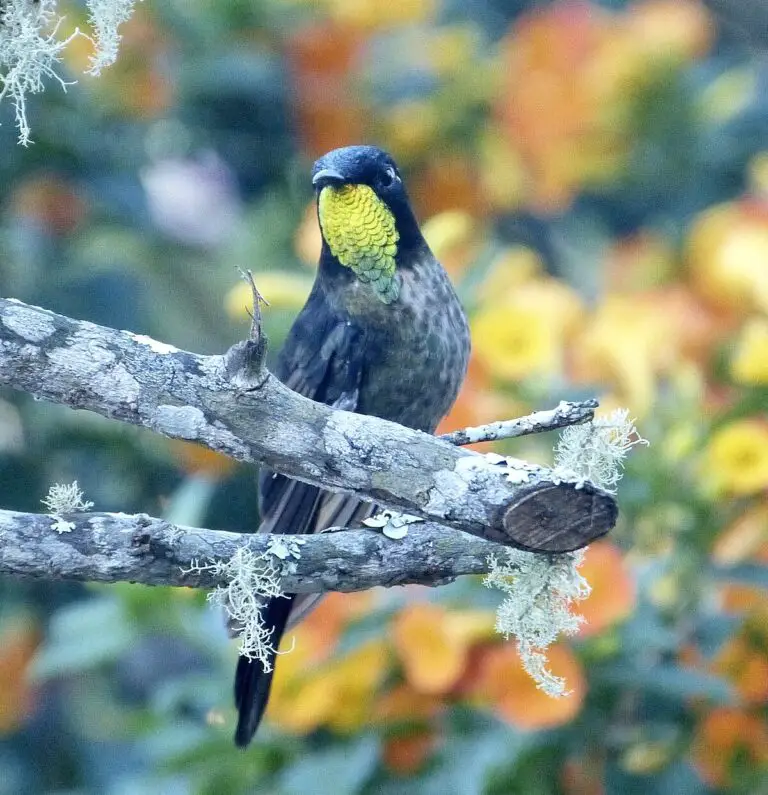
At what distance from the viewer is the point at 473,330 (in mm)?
2484

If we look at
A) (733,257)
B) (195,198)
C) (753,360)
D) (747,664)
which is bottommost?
(747,664)

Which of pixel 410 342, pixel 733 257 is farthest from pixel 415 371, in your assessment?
pixel 733 257

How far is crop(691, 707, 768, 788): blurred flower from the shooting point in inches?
89.7

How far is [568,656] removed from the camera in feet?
7.03

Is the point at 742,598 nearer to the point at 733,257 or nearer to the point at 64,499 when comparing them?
the point at 733,257

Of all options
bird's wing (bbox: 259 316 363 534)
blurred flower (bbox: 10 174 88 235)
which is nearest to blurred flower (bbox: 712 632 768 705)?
bird's wing (bbox: 259 316 363 534)

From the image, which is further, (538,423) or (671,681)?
(671,681)

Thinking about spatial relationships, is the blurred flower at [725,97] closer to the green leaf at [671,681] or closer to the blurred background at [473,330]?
the blurred background at [473,330]

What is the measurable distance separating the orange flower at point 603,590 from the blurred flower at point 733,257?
2.55ft

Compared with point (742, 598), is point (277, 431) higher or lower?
lower

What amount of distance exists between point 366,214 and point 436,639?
0.71m

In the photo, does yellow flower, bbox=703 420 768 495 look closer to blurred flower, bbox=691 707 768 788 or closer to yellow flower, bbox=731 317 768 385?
yellow flower, bbox=731 317 768 385

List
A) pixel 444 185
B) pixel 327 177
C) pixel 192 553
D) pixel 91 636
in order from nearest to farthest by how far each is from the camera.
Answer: pixel 192 553
pixel 327 177
pixel 91 636
pixel 444 185

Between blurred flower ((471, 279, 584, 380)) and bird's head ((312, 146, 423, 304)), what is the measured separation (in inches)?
16.4
